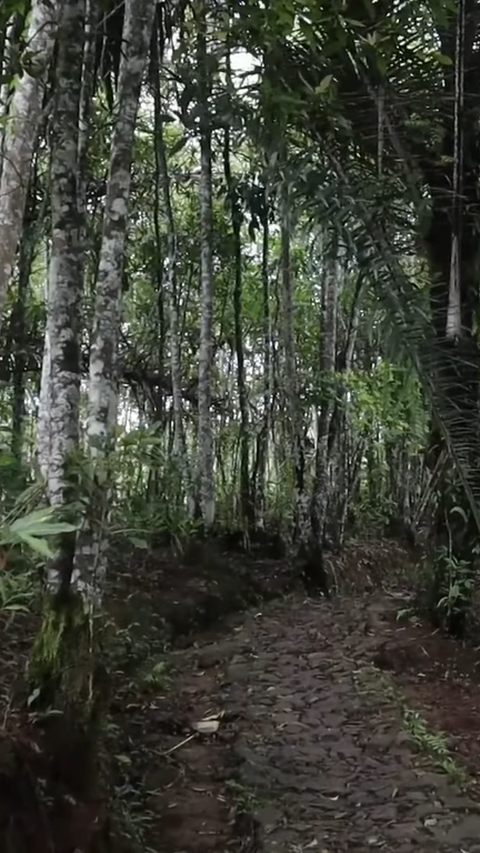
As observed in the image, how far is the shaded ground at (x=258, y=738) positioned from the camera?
349 centimetres

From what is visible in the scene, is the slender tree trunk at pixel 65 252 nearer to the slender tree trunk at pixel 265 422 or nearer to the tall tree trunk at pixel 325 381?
the tall tree trunk at pixel 325 381

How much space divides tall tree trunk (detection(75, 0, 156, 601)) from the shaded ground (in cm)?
71

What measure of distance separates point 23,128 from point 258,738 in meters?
3.30

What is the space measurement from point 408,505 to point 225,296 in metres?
5.42

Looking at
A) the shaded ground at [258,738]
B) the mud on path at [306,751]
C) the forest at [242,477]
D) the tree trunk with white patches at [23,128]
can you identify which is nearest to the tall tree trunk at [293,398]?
the forest at [242,477]

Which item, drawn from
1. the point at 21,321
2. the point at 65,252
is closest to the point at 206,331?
the point at 21,321

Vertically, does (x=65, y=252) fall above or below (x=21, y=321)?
below

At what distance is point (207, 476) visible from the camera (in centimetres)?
933

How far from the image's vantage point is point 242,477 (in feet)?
33.9

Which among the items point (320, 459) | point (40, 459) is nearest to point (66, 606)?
point (40, 459)

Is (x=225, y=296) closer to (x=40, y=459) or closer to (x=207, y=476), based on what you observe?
(x=207, y=476)

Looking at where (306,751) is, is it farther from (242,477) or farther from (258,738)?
(242,477)

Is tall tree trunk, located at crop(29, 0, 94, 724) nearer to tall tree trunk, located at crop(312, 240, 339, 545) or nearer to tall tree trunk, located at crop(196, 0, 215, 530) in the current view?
tall tree trunk, located at crop(196, 0, 215, 530)

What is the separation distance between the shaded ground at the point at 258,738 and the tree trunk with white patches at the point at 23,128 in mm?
1804
